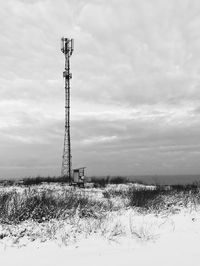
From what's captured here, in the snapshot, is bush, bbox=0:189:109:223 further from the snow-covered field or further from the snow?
the snow

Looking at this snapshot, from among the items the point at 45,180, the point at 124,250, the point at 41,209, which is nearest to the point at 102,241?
the point at 124,250

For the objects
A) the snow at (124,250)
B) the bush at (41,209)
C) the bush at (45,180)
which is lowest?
the snow at (124,250)

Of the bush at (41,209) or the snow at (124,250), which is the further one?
the bush at (41,209)

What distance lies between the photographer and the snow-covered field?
5766 mm

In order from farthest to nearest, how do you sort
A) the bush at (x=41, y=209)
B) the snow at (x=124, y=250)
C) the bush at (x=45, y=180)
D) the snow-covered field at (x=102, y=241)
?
the bush at (x=45, y=180) < the bush at (x=41, y=209) < the snow-covered field at (x=102, y=241) < the snow at (x=124, y=250)

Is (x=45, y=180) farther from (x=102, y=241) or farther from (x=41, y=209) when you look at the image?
(x=102, y=241)

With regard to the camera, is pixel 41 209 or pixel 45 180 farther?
pixel 45 180

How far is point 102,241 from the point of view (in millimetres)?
6902

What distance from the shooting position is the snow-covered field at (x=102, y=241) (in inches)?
227

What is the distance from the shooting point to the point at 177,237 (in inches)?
291

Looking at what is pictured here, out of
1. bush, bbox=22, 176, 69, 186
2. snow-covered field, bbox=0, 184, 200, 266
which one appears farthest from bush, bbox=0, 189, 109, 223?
bush, bbox=22, 176, 69, 186

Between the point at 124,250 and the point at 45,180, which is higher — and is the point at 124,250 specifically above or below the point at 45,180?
below

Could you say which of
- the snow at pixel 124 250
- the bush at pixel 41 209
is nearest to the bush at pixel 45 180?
the bush at pixel 41 209

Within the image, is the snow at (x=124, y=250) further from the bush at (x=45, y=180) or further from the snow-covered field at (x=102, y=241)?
the bush at (x=45, y=180)
